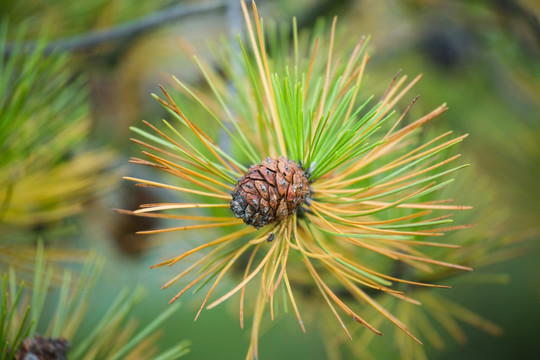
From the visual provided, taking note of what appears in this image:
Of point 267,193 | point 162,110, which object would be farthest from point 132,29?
point 267,193

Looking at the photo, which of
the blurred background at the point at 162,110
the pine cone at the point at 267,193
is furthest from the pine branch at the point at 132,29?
the pine cone at the point at 267,193

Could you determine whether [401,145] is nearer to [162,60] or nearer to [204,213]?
[204,213]

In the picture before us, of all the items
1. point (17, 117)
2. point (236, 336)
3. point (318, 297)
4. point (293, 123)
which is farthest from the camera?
point (236, 336)

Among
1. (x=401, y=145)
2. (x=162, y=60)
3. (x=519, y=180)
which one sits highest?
(x=162, y=60)

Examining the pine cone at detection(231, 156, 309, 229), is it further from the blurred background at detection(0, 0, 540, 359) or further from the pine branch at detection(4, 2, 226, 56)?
the pine branch at detection(4, 2, 226, 56)

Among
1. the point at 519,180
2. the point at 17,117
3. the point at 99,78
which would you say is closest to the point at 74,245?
the point at 99,78

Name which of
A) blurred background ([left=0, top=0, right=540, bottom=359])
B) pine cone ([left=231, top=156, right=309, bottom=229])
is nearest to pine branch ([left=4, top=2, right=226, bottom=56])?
blurred background ([left=0, top=0, right=540, bottom=359])

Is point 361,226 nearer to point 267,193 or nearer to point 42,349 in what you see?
point 267,193
